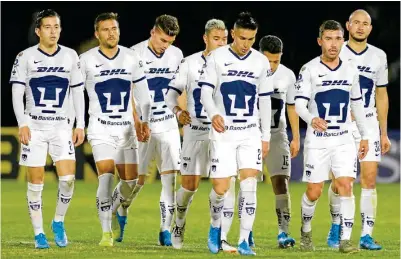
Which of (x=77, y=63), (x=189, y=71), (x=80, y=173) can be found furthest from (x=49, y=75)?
(x=80, y=173)

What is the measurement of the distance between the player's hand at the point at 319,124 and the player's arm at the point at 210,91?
98 cm

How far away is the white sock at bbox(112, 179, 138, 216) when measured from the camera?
1391cm

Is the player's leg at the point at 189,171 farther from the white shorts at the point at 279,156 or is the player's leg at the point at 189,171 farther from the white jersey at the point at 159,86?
the white shorts at the point at 279,156

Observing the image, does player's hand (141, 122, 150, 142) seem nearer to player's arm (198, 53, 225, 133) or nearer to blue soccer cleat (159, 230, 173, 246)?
blue soccer cleat (159, 230, 173, 246)

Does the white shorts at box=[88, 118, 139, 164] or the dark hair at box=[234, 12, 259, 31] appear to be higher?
the dark hair at box=[234, 12, 259, 31]

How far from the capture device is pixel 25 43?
2380cm

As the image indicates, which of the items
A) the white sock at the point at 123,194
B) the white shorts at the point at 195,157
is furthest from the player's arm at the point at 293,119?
the white sock at the point at 123,194

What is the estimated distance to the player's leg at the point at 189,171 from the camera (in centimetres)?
1332

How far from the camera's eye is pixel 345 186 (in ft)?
41.9

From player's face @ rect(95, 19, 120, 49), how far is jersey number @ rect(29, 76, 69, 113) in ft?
2.05

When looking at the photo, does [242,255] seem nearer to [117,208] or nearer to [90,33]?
[117,208]

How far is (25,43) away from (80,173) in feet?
8.45

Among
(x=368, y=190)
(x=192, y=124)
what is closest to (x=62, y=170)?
(x=192, y=124)

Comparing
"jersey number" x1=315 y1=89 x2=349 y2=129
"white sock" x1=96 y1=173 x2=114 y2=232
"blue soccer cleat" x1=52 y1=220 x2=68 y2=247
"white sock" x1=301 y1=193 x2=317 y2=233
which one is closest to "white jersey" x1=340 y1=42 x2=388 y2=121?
"jersey number" x1=315 y1=89 x2=349 y2=129
